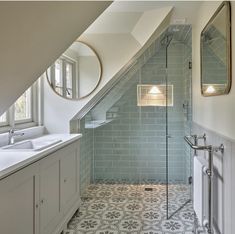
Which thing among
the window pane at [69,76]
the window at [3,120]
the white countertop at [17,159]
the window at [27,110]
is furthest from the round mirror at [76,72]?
the white countertop at [17,159]

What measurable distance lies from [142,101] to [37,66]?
8.66ft

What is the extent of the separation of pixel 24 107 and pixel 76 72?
757 mm

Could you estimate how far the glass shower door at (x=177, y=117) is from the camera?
378 cm

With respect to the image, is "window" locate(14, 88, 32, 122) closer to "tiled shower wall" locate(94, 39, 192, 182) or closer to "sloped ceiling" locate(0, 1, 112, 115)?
"sloped ceiling" locate(0, 1, 112, 115)

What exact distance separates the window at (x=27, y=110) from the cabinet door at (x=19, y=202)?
40.8 inches

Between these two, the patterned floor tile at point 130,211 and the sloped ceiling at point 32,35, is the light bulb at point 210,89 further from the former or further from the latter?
the patterned floor tile at point 130,211

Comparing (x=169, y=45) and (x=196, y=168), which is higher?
(x=169, y=45)

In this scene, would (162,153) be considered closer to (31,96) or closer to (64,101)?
(64,101)

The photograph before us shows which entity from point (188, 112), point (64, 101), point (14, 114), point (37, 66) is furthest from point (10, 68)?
point (188, 112)

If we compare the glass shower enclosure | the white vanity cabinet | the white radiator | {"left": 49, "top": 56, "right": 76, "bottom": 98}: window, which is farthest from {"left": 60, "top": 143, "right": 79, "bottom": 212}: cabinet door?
the white radiator

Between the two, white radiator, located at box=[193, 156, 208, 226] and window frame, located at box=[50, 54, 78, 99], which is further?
window frame, located at box=[50, 54, 78, 99]

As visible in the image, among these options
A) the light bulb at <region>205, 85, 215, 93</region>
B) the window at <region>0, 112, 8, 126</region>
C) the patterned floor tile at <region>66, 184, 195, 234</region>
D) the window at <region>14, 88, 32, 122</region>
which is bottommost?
the patterned floor tile at <region>66, 184, 195, 234</region>

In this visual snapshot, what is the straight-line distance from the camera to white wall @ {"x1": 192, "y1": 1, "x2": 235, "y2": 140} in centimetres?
185

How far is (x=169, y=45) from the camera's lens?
3773mm
